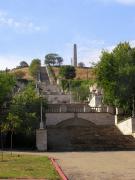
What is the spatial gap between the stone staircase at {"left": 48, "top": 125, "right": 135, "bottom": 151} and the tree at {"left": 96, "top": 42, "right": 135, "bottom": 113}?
179 inches

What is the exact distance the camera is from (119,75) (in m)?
54.3

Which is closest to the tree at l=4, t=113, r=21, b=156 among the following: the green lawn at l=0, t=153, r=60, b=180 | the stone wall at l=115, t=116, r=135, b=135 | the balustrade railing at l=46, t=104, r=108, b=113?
the green lawn at l=0, t=153, r=60, b=180

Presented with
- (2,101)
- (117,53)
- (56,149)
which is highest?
(117,53)

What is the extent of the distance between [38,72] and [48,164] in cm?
12038

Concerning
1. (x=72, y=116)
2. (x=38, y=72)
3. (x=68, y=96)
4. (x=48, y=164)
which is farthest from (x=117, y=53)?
(x=38, y=72)

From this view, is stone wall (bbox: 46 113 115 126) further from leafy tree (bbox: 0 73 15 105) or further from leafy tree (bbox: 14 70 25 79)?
leafy tree (bbox: 14 70 25 79)

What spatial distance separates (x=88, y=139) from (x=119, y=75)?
445 inches

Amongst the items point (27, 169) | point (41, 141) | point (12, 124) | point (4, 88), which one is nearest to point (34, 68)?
point (4, 88)

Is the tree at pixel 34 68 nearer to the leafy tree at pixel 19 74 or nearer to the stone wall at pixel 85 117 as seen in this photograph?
the leafy tree at pixel 19 74

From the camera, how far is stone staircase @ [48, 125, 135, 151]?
42.1 meters

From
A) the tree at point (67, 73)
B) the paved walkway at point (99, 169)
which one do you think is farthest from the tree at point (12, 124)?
the tree at point (67, 73)

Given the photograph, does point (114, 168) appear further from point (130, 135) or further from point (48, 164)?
point (130, 135)

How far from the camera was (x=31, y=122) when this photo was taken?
42.7 metres

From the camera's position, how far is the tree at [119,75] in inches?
2135
